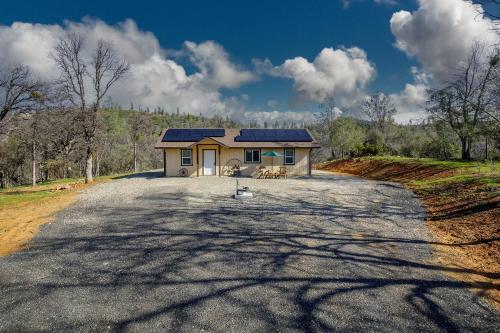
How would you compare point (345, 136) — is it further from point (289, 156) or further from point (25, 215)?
point (25, 215)

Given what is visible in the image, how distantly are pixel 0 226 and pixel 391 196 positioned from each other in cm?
1743

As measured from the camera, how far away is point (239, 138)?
26219mm

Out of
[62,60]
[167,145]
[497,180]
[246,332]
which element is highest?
[62,60]

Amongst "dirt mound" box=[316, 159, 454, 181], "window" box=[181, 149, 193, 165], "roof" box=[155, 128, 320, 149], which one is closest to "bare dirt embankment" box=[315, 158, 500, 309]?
"dirt mound" box=[316, 159, 454, 181]

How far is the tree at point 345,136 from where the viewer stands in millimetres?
40406

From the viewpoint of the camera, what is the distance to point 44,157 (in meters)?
36.9

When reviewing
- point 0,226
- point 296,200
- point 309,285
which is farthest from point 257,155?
point 309,285

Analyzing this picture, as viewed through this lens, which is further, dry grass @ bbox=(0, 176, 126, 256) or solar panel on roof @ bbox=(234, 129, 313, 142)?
solar panel on roof @ bbox=(234, 129, 313, 142)

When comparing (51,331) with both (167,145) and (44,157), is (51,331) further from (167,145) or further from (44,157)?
(44,157)

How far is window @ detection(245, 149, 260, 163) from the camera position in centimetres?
2508

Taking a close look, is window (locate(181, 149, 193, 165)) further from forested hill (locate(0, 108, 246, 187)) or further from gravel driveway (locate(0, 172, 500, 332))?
gravel driveway (locate(0, 172, 500, 332))

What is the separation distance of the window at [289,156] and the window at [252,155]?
2.56 metres

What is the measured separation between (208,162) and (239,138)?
389cm

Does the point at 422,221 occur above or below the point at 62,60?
below
